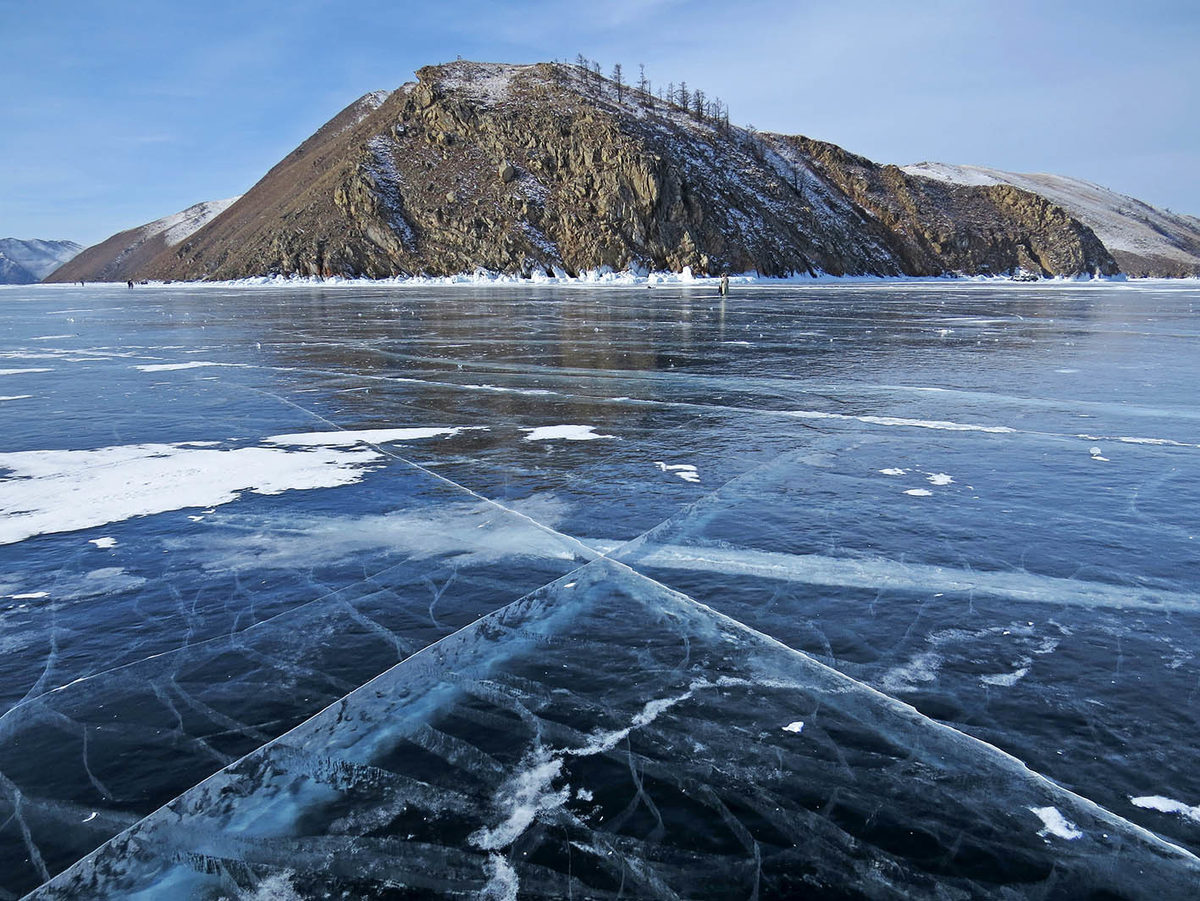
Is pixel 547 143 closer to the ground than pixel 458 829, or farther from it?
farther from it

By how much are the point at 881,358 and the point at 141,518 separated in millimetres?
13601

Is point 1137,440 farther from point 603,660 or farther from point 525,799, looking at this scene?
point 525,799

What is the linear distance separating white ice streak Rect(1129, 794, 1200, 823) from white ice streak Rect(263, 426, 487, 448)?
7258 mm

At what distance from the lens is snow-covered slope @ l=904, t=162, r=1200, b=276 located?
15196cm

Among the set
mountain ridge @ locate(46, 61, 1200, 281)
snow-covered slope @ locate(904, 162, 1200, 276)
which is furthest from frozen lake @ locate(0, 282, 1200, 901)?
snow-covered slope @ locate(904, 162, 1200, 276)

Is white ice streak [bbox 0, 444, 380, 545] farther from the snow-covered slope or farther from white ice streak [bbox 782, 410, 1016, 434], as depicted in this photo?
the snow-covered slope

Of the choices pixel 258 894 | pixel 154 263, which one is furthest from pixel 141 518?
pixel 154 263

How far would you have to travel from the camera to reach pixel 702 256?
77.8m

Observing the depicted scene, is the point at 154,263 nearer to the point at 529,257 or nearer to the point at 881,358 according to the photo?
the point at 529,257

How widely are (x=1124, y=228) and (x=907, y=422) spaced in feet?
684

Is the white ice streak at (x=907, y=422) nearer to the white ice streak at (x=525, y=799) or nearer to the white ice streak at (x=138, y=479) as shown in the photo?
the white ice streak at (x=138, y=479)

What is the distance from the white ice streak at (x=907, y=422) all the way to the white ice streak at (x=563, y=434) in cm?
276

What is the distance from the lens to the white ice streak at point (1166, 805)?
2.60 meters

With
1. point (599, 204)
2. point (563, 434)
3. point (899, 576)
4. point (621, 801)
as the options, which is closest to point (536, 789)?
point (621, 801)
